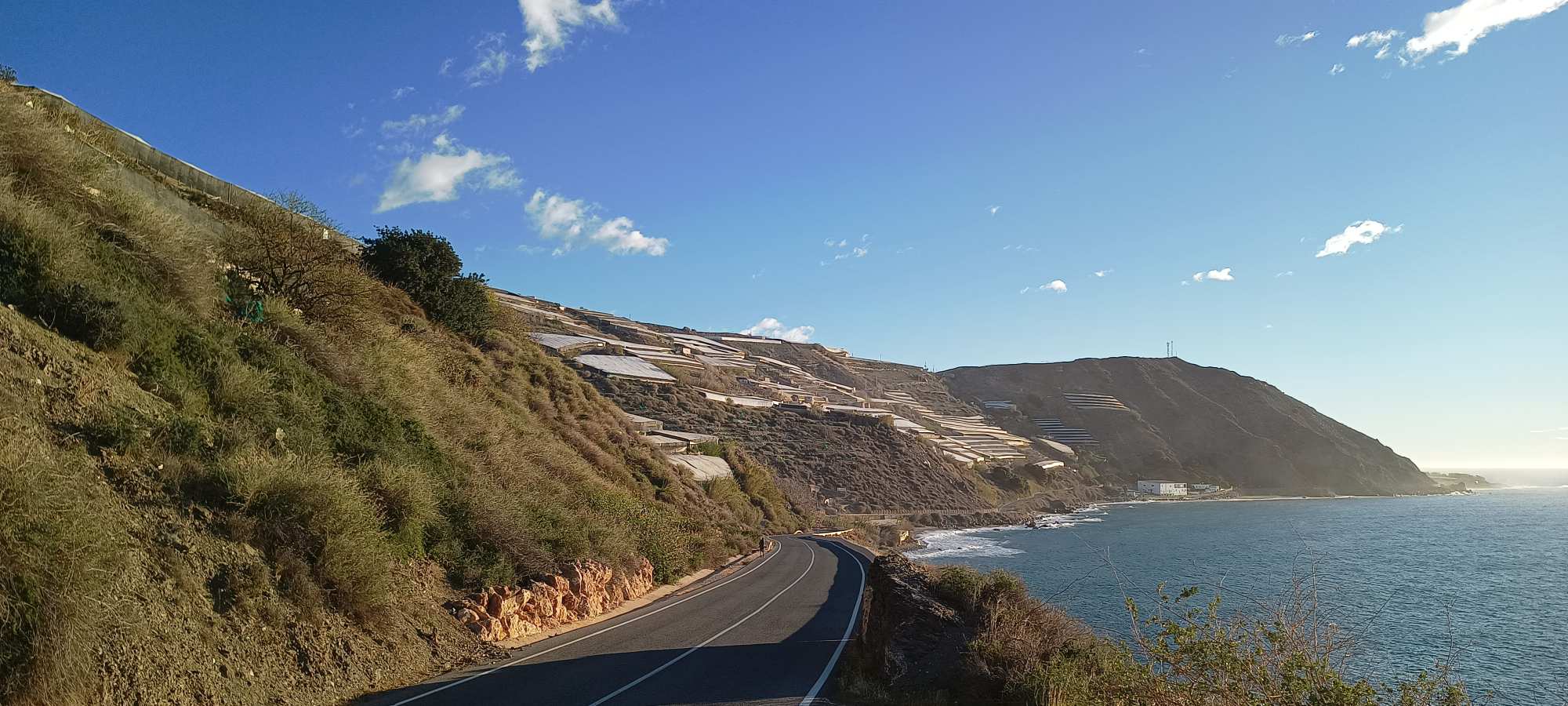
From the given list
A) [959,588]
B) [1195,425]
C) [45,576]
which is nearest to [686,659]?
[959,588]

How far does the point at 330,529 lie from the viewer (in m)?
11.4

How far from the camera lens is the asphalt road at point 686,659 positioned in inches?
429

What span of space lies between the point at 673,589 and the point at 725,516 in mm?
13215

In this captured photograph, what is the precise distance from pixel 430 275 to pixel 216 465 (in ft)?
57.9

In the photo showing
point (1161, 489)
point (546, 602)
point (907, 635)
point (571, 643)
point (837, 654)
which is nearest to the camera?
point (907, 635)

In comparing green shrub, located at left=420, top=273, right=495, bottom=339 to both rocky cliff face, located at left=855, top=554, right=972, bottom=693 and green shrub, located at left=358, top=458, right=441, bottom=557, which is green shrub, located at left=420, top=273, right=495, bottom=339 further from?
rocky cliff face, located at left=855, top=554, right=972, bottom=693

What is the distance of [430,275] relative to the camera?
27.3 m

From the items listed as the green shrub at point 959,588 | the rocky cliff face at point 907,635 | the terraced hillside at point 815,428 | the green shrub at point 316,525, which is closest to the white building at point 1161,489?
the terraced hillside at point 815,428

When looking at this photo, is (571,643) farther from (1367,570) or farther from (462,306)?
(1367,570)

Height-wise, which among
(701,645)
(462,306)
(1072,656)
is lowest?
(701,645)

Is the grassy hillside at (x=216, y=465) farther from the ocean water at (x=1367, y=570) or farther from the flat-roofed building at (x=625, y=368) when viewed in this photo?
the flat-roofed building at (x=625, y=368)

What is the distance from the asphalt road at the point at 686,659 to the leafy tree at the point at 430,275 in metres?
13.7

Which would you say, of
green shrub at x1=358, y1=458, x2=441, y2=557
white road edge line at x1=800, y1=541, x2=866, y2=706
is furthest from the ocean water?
green shrub at x1=358, y1=458, x2=441, y2=557

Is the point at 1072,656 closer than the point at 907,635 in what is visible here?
Yes
